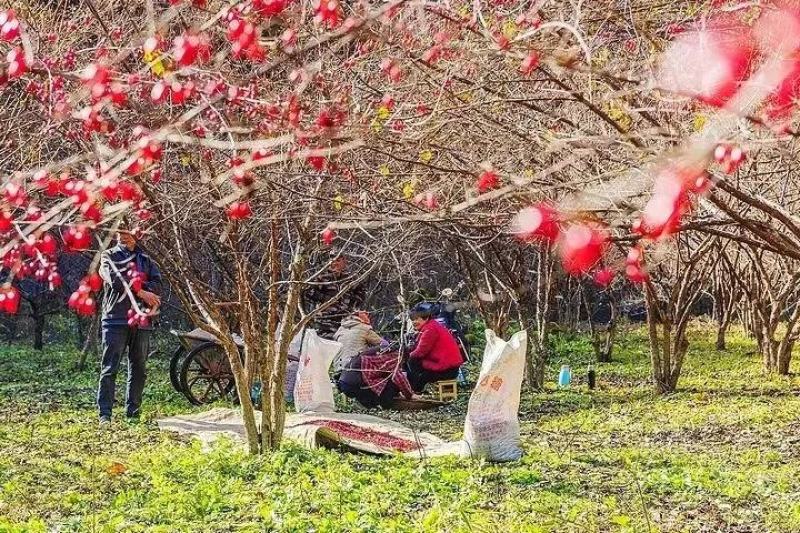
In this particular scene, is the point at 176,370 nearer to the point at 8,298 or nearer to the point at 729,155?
the point at 8,298

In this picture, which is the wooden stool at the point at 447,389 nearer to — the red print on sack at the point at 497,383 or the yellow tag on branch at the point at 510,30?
the red print on sack at the point at 497,383

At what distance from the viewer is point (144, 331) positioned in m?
8.96

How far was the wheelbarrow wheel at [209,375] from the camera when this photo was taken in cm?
1045

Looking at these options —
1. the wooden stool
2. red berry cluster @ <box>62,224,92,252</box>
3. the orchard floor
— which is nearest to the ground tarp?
the orchard floor

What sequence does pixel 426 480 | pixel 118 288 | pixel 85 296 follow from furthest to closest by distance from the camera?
pixel 118 288 < pixel 426 480 < pixel 85 296

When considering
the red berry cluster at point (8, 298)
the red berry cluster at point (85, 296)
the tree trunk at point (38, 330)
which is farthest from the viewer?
the tree trunk at point (38, 330)

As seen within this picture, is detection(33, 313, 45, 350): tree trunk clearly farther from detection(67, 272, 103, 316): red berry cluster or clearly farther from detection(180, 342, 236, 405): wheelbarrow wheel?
detection(67, 272, 103, 316): red berry cluster

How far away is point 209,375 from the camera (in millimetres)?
10617

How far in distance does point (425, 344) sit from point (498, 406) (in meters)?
3.77

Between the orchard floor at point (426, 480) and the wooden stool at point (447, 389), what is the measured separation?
0.70 metres

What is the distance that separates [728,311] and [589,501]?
1332 cm

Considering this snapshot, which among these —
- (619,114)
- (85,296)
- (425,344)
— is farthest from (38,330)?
(85,296)

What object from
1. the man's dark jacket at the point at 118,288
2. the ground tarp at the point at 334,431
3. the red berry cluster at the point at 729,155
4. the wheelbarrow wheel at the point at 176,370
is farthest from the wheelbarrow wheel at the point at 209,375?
the red berry cluster at the point at 729,155

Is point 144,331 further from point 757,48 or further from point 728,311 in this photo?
point 728,311
